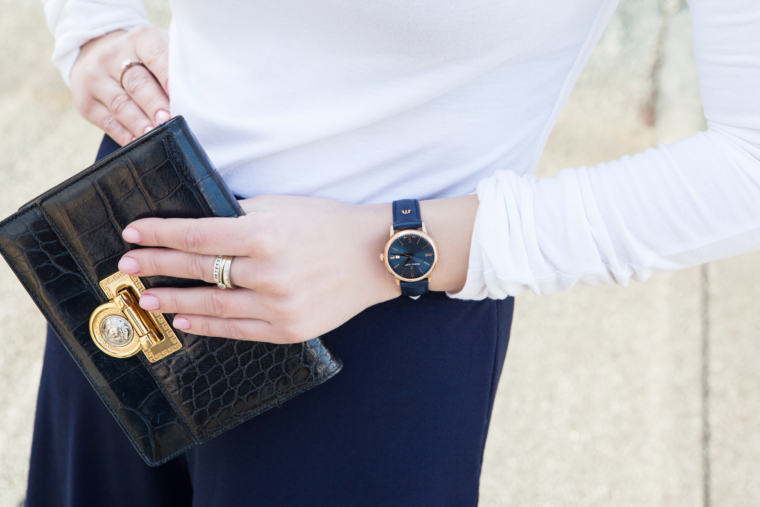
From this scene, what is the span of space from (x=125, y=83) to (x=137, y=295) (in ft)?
1.71

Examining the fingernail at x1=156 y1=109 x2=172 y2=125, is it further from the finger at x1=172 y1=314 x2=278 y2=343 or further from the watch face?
the watch face

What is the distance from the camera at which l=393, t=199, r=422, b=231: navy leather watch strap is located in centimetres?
74

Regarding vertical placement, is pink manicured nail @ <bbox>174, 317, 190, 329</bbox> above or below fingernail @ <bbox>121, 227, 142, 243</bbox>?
below

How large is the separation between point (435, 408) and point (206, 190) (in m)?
0.47

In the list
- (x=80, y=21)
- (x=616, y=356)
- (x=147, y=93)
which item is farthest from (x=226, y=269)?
(x=616, y=356)

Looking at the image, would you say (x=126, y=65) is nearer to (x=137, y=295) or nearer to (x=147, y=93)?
(x=147, y=93)

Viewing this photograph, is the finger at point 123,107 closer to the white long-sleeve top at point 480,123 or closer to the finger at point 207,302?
the white long-sleeve top at point 480,123

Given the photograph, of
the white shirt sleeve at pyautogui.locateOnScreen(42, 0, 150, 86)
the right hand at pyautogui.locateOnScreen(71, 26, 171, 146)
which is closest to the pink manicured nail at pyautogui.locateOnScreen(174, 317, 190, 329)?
the right hand at pyautogui.locateOnScreen(71, 26, 171, 146)

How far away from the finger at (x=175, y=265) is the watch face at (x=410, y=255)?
200 millimetres

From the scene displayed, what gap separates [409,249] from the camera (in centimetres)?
74

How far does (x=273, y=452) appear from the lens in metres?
0.83

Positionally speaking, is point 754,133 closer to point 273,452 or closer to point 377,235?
point 377,235

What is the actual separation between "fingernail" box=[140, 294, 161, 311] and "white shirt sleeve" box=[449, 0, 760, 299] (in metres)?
0.44

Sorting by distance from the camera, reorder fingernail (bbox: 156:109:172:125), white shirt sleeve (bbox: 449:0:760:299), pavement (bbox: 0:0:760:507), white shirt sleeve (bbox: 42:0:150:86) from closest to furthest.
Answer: white shirt sleeve (bbox: 449:0:760:299) < fingernail (bbox: 156:109:172:125) < white shirt sleeve (bbox: 42:0:150:86) < pavement (bbox: 0:0:760:507)
